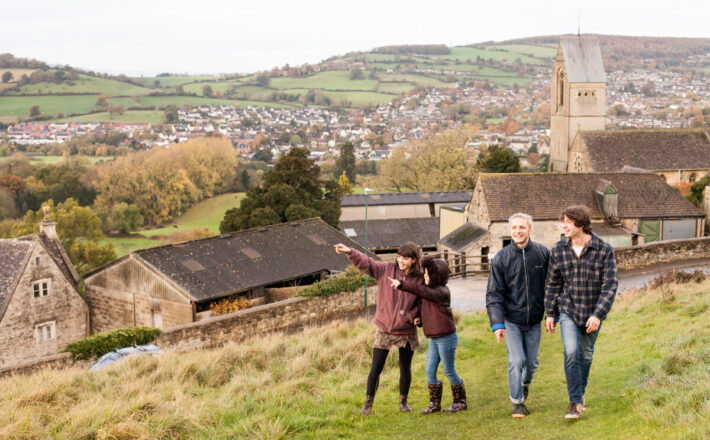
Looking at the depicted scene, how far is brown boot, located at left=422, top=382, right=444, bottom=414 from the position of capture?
24.1 feet

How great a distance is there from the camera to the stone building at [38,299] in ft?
95.7

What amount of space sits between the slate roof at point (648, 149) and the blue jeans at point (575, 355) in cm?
4559

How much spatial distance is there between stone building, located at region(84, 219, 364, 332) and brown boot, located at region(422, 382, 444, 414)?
55.1ft

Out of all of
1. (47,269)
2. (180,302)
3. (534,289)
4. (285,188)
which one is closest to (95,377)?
(534,289)

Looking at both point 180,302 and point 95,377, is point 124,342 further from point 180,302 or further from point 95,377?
point 180,302

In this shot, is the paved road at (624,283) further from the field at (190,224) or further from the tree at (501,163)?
A: the field at (190,224)

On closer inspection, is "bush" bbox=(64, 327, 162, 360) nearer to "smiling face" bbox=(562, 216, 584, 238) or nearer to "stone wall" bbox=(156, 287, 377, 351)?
"stone wall" bbox=(156, 287, 377, 351)

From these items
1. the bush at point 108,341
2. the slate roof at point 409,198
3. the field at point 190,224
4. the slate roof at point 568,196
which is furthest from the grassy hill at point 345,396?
the field at point 190,224

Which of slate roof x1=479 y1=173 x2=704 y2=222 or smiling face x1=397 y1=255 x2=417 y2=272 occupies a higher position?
smiling face x1=397 y1=255 x2=417 y2=272

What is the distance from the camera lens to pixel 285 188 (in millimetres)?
40156

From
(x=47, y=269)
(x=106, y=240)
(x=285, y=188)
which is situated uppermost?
(x=285, y=188)

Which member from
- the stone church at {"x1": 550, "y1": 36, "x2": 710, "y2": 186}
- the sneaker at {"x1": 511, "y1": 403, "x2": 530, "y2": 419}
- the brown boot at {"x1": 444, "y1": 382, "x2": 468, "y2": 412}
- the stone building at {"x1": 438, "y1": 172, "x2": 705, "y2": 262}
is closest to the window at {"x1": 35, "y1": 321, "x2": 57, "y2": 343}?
the stone building at {"x1": 438, "y1": 172, "x2": 705, "y2": 262}

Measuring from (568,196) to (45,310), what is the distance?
23.6 metres

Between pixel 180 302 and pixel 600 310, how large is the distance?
19.3m
